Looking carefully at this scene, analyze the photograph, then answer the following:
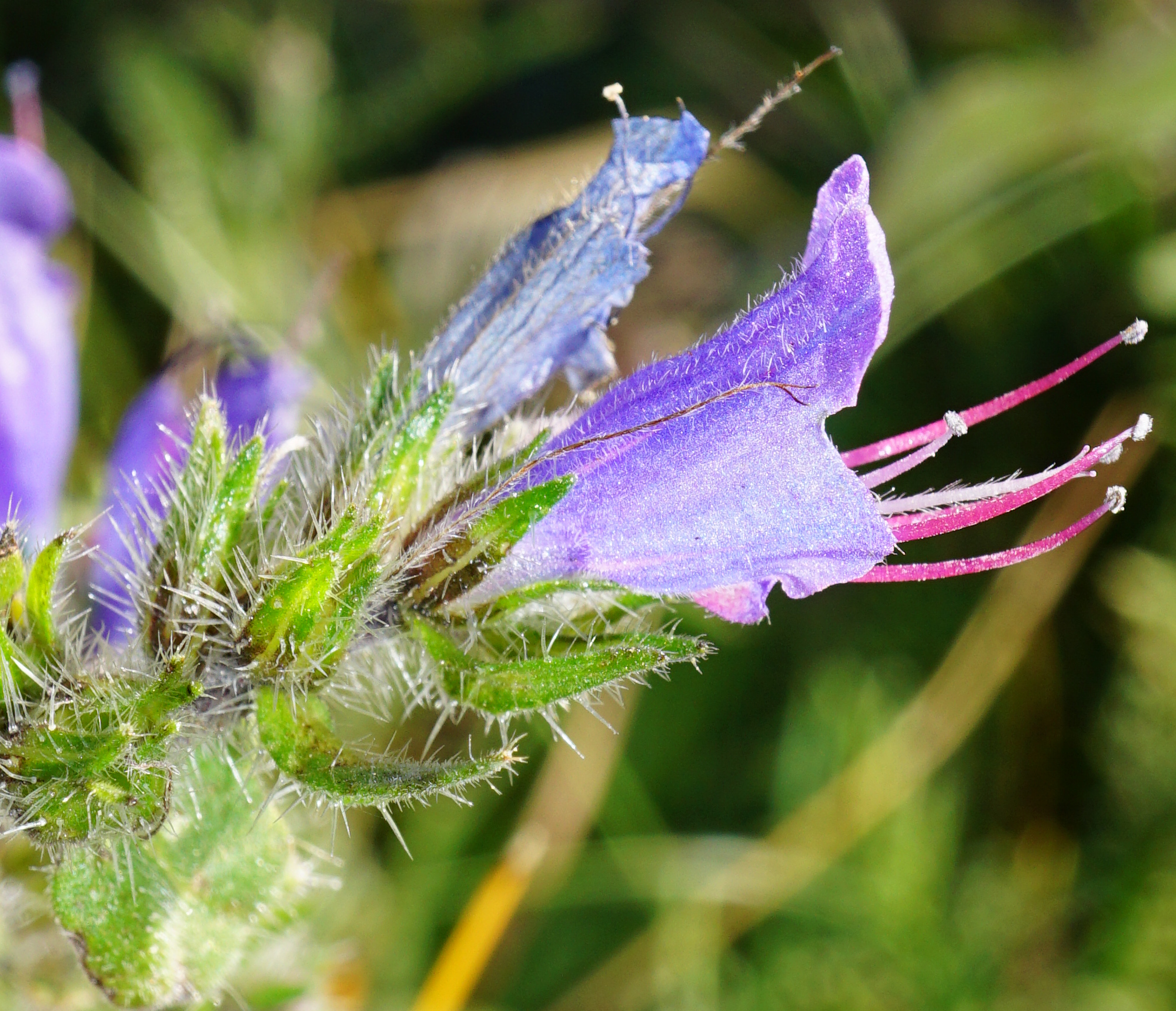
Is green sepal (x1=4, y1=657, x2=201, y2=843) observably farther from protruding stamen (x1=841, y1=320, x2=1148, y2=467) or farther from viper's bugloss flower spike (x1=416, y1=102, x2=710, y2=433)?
protruding stamen (x1=841, y1=320, x2=1148, y2=467)

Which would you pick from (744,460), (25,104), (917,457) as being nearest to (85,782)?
(744,460)

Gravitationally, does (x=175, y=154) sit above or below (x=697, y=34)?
above

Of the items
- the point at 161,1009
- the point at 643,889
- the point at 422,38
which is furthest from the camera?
the point at 422,38

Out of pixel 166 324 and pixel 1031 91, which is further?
pixel 166 324

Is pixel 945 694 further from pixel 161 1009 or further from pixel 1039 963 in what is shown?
pixel 161 1009

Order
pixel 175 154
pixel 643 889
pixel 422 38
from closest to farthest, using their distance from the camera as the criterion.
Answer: pixel 643 889, pixel 175 154, pixel 422 38

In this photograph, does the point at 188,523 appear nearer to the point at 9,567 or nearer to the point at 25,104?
the point at 9,567

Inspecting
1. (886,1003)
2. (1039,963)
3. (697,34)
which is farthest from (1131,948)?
(697,34)
